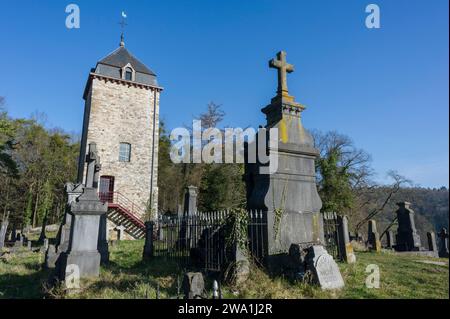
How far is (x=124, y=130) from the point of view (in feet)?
74.9

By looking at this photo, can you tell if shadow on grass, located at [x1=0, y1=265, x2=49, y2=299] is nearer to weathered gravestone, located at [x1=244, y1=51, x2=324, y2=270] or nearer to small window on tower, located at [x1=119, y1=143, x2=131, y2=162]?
weathered gravestone, located at [x1=244, y1=51, x2=324, y2=270]

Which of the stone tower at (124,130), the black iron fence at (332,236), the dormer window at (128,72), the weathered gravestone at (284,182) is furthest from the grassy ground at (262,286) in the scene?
the dormer window at (128,72)

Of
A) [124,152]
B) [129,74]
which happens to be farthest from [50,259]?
[129,74]

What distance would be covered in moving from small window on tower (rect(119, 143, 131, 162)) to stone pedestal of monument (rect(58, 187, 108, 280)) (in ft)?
51.0

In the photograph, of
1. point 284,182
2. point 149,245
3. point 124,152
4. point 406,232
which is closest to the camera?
point 284,182

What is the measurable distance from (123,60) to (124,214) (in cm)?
1270

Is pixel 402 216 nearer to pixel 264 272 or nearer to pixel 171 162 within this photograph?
pixel 264 272

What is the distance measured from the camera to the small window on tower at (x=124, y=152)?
73.9ft

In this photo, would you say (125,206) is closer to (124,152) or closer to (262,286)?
(124,152)

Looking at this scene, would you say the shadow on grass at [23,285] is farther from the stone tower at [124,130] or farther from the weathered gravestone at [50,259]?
the stone tower at [124,130]

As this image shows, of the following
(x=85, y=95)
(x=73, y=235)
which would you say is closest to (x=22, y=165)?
(x=85, y=95)

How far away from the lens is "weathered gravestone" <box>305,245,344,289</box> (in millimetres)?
4984
